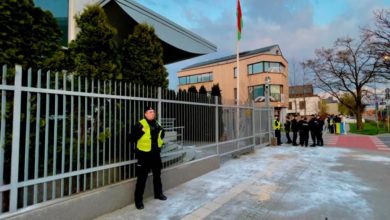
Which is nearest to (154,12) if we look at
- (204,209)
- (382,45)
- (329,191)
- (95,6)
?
(95,6)

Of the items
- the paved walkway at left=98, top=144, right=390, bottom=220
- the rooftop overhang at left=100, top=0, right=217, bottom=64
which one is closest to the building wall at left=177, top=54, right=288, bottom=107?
the rooftop overhang at left=100, top=0, right=217, bottom=64

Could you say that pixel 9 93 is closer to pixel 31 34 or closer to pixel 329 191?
pixel 31 34

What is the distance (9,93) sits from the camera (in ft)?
11.1

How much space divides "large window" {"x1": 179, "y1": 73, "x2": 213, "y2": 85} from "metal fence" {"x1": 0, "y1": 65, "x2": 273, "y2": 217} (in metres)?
37.4

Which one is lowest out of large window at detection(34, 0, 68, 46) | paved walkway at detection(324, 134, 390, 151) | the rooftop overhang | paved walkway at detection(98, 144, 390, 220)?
paved walkway at detection(98, 144, 390, 220)

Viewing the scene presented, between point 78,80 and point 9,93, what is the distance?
0.93m

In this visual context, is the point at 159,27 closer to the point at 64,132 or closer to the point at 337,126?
the point at 64,132

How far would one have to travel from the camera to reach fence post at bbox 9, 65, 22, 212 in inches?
129

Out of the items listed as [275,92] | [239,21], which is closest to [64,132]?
[239,21]

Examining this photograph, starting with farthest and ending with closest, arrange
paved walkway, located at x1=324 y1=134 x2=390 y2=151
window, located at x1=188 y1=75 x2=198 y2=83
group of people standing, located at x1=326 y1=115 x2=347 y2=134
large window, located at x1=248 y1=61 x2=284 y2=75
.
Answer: window, located at x1=188 y1=75 x2=198 y2=83, large window, located at x1=248 y1=61 x2=284 y2=75, group of people standing, located at x1=326 y1=115 x2=347 y2=134, paved walkway, located at x1=324 y1=134 x2=390 y2=151

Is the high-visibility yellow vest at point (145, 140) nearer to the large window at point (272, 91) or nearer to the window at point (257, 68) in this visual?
the large window at point (272, 91)

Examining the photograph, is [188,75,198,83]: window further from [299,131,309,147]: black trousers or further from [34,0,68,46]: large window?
[34,0,68,46]: large window

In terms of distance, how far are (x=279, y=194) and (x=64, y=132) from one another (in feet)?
14.7

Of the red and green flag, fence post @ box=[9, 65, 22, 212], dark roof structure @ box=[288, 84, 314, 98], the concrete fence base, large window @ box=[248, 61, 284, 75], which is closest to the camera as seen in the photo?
fence post @ box=[9, 65, 22, 212]
